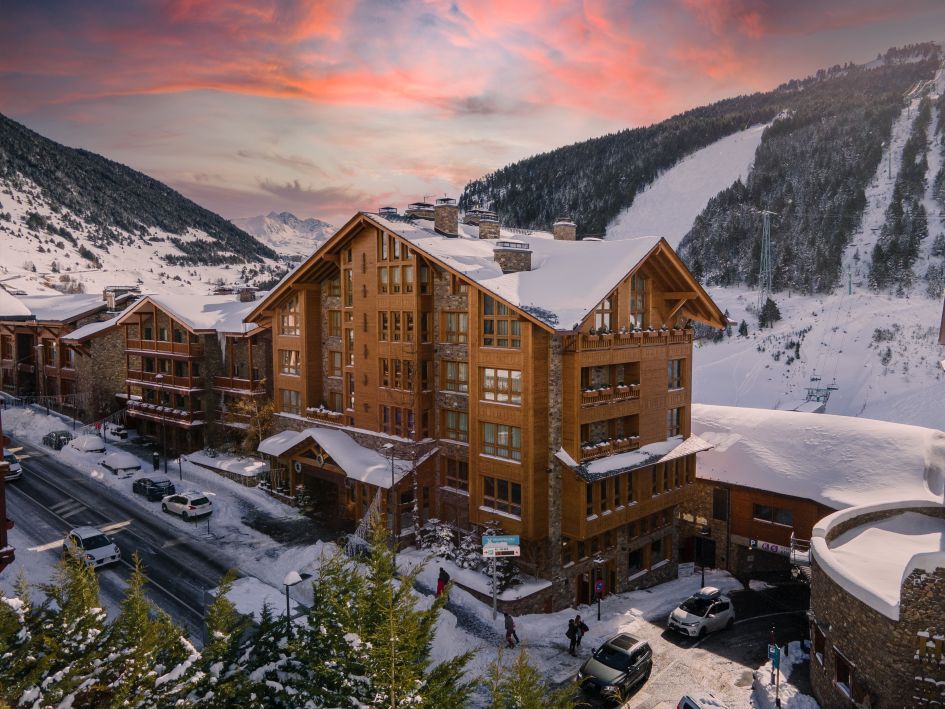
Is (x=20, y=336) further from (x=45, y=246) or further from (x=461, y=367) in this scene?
(x=45, y=246)

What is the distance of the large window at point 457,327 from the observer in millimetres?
30578

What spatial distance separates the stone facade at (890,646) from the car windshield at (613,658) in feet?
20.6

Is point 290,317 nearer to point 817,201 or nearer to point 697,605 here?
point 697,605

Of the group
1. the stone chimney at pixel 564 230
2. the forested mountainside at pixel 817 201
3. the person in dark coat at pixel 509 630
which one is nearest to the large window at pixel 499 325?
the person in dark coat at pixel 509 630

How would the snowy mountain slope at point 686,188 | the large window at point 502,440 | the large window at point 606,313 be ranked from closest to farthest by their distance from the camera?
1. the large window at point 502,440
2. the large window at point 606,313
3. the snowy mountain slope at point 686,188

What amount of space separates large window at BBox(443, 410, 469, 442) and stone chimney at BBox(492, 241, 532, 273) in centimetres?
745

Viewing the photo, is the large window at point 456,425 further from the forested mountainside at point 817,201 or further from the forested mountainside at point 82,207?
the forested mountainside at point 82,207

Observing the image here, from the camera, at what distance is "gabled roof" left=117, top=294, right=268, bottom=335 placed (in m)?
43.7

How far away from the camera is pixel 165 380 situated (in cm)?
4541

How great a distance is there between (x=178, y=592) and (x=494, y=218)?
26.2m

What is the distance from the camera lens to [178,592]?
26.5 meters

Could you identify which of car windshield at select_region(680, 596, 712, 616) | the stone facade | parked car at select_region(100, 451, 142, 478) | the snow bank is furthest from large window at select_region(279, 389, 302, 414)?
the stone facade

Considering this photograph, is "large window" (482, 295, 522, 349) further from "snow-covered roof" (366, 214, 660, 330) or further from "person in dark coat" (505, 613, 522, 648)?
"person in dark coat" (505, 613, 522, 648)

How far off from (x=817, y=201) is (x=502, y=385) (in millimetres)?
106389
